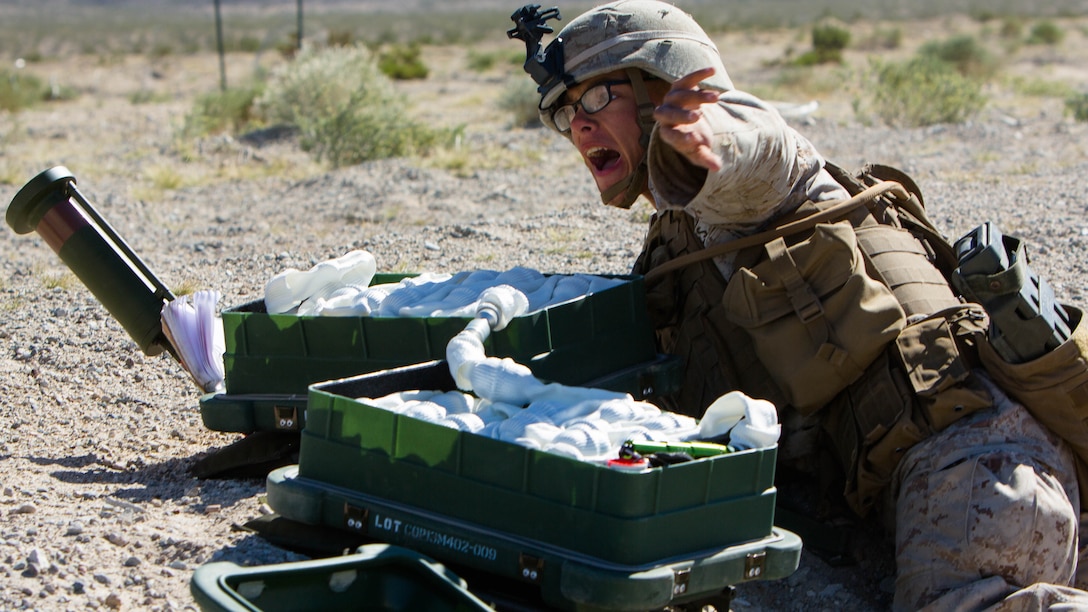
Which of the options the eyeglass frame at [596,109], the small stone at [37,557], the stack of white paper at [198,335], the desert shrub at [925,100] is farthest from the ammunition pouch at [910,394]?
the desert shrub at [925,100]

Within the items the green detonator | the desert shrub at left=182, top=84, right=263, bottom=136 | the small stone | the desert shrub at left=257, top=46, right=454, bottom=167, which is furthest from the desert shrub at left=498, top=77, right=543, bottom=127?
the small stone

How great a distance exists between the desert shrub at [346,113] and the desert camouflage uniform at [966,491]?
856 cm

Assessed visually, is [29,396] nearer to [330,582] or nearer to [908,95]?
[330,582]

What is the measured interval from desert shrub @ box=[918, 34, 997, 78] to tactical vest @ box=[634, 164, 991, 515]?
1989cm

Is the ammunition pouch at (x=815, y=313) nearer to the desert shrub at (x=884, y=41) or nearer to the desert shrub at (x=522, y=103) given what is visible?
the desert shrub at (x=522, y=103)

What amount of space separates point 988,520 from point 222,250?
531 centimetres

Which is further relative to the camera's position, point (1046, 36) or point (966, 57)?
point (1046, 36)

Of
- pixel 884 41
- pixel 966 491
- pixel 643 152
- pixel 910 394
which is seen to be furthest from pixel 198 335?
pixel 884 41

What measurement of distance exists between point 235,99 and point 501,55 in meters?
17.9

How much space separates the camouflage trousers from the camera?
3.13m

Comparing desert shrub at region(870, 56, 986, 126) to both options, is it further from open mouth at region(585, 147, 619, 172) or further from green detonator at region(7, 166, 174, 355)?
green detonator at region(7, 166, 174, 355)

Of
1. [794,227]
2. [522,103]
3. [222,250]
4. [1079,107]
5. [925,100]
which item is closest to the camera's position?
[794,227]

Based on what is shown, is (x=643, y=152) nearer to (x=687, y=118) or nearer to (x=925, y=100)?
(x=687, y=118)

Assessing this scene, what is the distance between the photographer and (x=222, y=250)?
7.38m
